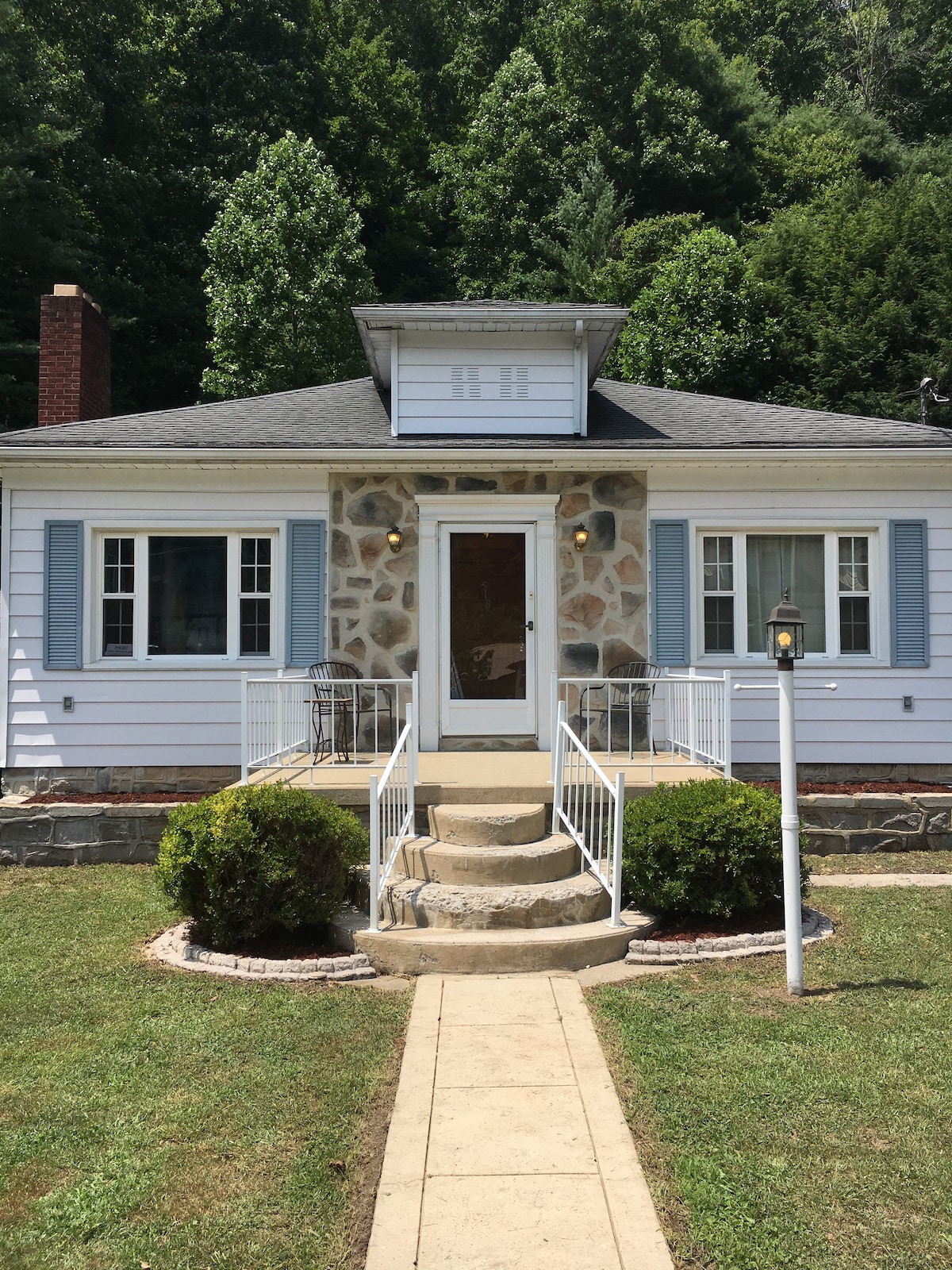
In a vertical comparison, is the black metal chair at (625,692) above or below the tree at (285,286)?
below

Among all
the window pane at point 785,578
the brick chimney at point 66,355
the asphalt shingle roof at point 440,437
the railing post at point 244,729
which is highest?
the brick chimney at point 66,355

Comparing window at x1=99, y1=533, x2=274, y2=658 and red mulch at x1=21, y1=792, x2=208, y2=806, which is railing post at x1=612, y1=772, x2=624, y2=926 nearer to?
red mulch at x1=21, y1=792, x2=208, y2=806

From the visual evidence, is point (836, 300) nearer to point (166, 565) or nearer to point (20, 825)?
point (166, 565)

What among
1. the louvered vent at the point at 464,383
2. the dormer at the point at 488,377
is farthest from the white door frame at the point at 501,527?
the louvered vent at the point at 464,383

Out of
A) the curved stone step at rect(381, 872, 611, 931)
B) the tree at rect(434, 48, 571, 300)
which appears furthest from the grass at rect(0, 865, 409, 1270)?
the tree at rect(434, 48, 571, 300)

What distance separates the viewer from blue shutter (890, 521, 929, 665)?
9.26 m

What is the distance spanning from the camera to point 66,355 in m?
10.8

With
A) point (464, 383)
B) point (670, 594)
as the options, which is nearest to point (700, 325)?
point (464, 383)

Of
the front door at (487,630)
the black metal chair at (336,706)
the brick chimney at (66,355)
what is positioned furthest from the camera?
the brick chimney at (66,355)

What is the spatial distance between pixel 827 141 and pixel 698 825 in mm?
23691

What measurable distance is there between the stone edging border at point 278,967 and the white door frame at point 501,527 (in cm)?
374

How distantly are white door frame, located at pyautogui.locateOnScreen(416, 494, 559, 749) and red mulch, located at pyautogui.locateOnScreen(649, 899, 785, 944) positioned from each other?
10.4ft

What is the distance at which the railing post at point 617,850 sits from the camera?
217 inches

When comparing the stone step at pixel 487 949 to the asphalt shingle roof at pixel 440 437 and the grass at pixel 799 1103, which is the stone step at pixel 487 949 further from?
the asphalt shingle roof at pixel 440 437
